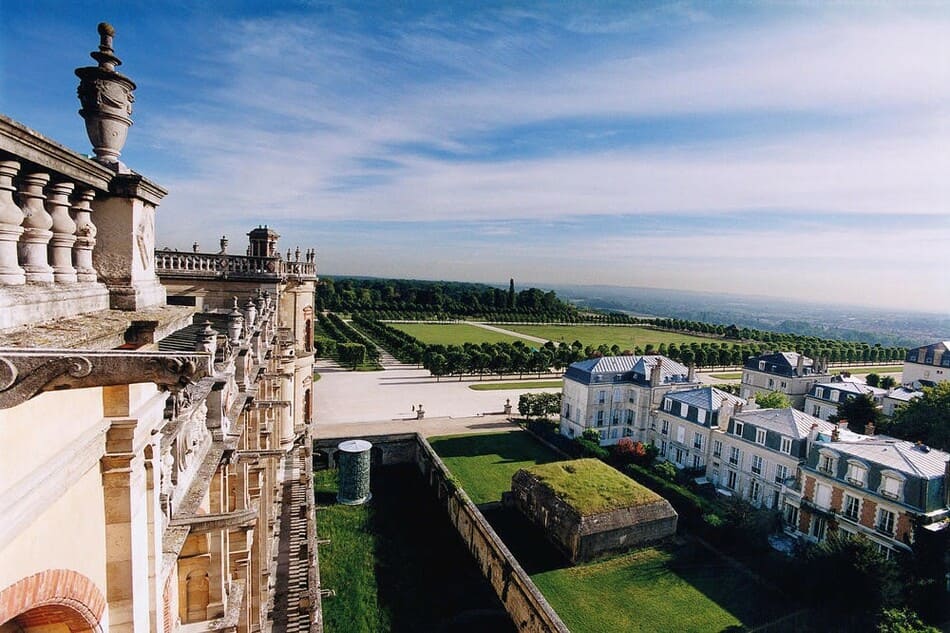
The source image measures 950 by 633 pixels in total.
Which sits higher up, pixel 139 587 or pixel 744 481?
pixel 139 587

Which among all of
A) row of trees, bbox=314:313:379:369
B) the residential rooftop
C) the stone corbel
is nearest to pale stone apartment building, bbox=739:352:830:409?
the residential rooftop

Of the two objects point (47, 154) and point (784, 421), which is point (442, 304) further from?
point (47, 154)

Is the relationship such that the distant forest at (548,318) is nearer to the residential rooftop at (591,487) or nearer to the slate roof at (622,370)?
the slate roof at (622,370)

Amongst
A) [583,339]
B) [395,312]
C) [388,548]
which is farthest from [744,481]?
[395,312]

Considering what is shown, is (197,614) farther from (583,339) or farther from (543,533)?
(583,339)

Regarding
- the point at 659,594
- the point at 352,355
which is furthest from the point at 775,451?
the point at 352,355
